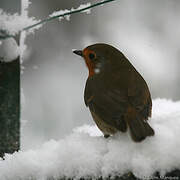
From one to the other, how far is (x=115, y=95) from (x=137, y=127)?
1.43 ft

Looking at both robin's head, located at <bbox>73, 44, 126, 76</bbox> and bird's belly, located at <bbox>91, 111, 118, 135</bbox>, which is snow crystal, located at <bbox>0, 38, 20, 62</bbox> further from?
bird's belly, located at <bbox>91, 111, 118, 135</bbox>

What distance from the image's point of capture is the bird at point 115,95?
259cm

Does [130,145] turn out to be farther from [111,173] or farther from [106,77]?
[106,77]

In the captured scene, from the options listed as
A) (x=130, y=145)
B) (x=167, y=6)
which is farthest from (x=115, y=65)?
(x=167, y=6)

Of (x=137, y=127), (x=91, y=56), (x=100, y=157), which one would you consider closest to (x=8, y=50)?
(x=91, y=56)

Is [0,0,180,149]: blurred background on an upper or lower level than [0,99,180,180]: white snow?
upper

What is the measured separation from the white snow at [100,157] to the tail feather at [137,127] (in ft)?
0.10

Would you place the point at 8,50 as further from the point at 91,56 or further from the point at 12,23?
the point at 91,56

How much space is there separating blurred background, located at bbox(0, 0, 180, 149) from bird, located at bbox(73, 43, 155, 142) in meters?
1.86

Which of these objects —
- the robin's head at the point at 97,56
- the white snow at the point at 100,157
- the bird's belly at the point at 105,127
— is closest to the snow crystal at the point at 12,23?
the robin's head at the point at 97,56

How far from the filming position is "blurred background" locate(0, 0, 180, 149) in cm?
539

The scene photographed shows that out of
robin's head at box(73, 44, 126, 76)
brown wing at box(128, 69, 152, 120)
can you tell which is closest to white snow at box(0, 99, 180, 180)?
brown wing at box(128, 69, 152, 120)

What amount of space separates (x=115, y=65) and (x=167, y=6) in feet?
12.2

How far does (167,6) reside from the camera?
675 centimetres
